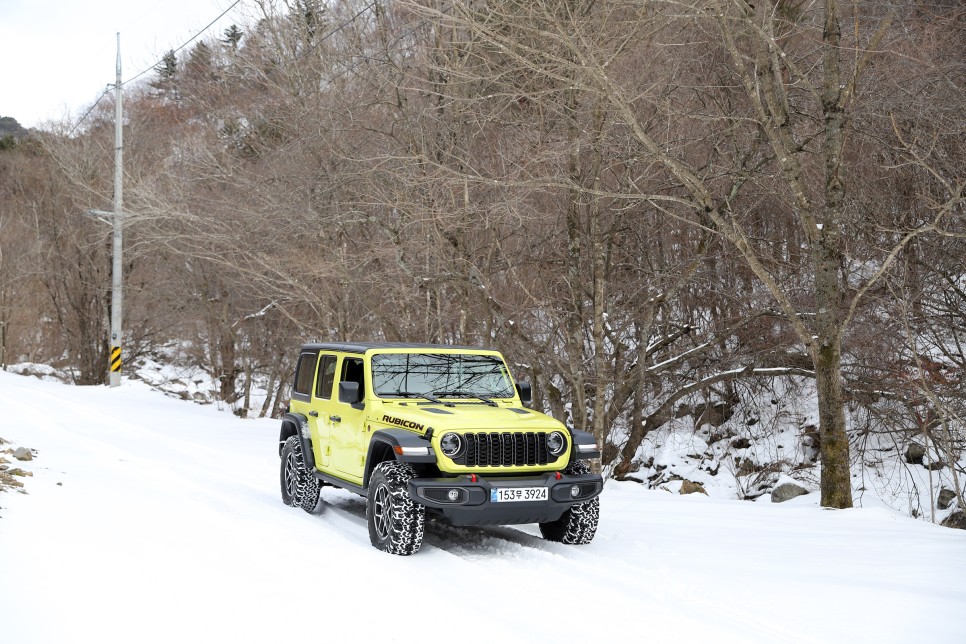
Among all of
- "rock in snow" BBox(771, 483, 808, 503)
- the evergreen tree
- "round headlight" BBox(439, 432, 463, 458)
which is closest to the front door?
"round headlight" BBox(439, 432, 463, 458)

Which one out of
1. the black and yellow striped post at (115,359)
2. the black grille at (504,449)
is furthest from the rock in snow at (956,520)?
the black and yellow striped post at (115,359)

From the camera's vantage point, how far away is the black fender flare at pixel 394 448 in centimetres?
687

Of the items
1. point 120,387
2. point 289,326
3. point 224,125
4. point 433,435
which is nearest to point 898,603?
point 433,435

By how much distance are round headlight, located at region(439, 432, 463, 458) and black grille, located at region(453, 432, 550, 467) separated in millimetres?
47

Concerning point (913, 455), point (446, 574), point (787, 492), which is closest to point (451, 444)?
point (446, 574)

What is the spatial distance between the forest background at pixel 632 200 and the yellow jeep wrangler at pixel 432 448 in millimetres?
3334

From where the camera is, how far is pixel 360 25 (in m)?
16.0

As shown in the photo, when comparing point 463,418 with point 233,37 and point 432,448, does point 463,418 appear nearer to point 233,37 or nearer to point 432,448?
point 432,448

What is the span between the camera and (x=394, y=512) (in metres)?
6.88

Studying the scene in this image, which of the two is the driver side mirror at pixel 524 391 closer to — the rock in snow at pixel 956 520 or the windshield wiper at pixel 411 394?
the windshield wiper at pixel 411 394

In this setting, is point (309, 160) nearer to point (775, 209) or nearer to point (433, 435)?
point (775, 209)

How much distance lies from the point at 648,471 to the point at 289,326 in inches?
463

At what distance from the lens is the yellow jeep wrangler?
6.86m

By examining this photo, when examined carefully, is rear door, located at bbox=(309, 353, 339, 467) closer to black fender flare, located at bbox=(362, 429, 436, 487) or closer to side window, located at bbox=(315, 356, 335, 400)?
side window, located at bbox=(315, 356, 335, 400)
